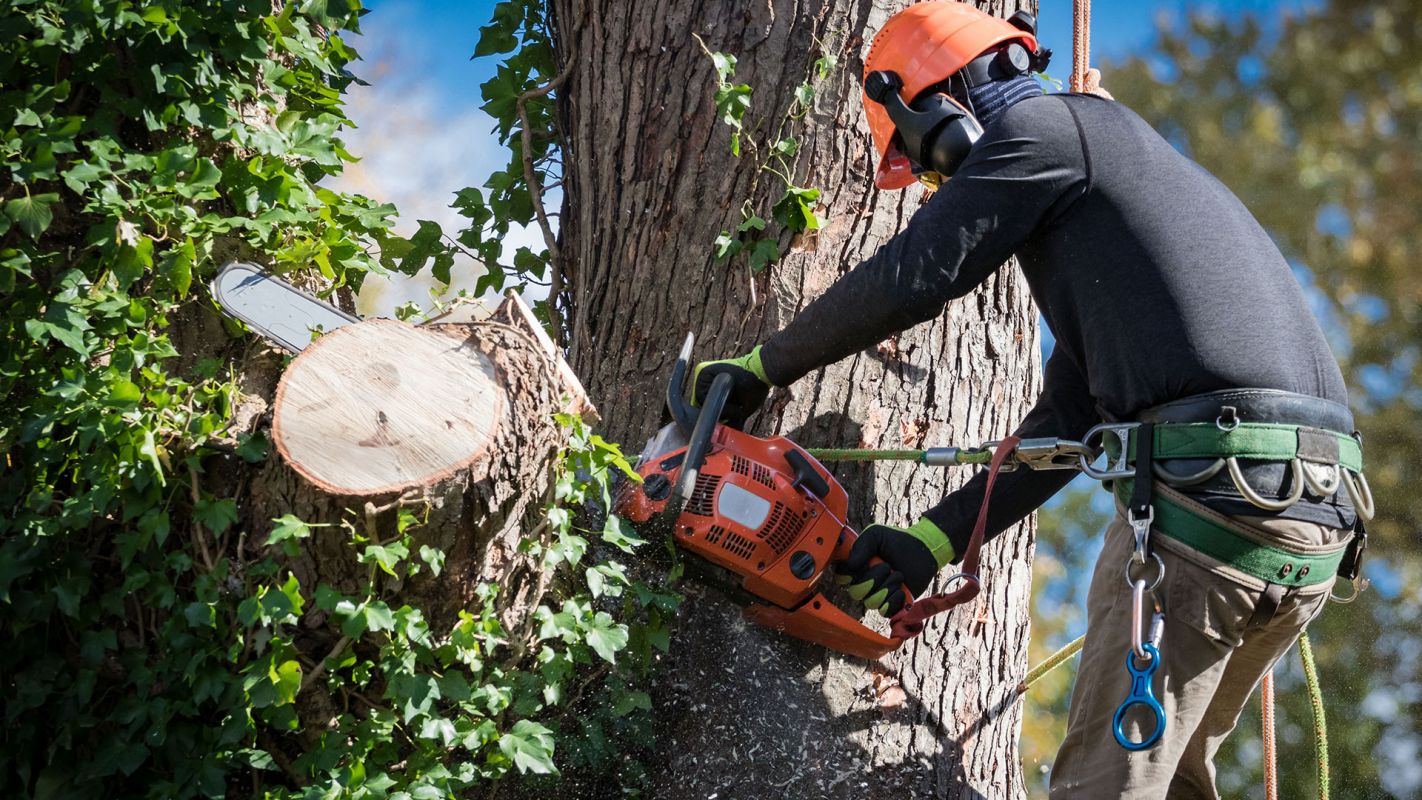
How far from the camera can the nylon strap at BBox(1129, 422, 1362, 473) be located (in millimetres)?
2309

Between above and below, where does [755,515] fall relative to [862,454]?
below

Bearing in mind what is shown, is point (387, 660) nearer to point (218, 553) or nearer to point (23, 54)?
point (218, 553)

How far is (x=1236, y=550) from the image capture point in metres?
2.33

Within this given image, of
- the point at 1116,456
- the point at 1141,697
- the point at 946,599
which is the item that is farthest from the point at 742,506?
the point at 1141,697

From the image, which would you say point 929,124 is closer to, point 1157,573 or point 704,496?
point 704,496

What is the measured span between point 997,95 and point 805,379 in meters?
0.82

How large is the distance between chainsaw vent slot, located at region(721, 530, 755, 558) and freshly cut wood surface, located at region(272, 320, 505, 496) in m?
0.72

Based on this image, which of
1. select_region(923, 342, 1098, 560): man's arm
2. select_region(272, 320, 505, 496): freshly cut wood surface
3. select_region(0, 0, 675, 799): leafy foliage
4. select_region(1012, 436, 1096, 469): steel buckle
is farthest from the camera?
select_region(923, 342, 1098, 560): man's arm

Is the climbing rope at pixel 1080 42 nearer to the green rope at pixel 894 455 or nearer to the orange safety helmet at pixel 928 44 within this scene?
the orange safety helmet at pixel 928 44

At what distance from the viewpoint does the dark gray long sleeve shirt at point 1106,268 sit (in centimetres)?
239

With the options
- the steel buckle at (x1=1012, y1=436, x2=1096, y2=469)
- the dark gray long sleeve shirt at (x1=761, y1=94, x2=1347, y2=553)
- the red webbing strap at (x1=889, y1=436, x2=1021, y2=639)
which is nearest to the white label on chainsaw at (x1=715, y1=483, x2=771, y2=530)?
the dark gray long sleeve shirt at (x1=761, y1=94, x2=1347, y2=553)

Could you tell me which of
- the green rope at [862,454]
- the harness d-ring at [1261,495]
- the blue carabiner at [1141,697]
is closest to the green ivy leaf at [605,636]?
the green rope at [862,454]

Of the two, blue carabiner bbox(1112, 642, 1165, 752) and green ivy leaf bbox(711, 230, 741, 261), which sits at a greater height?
green ivy leaf bbox(711, 230, 741, 261)

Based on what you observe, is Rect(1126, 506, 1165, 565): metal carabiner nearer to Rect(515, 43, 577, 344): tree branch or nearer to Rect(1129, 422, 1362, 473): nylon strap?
Rect(1129, 422, 1362, 473): nylon strap
